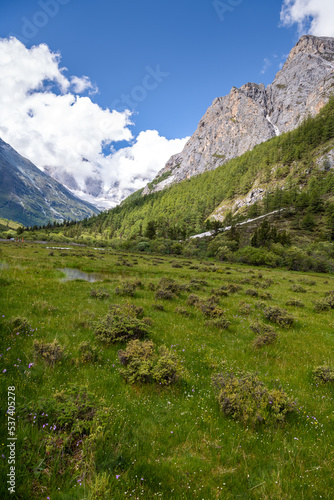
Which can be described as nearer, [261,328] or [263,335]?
[263,335]

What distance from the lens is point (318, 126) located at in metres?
176

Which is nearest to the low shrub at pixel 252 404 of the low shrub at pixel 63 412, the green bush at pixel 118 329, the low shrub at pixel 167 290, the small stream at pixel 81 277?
the low shrub at pixel 63 412

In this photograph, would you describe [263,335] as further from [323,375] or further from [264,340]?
[323,375]

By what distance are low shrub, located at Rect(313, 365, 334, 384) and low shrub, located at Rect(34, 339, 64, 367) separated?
29.4 feet

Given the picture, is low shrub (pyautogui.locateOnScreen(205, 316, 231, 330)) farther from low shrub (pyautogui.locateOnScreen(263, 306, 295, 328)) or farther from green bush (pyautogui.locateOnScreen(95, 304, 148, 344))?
green bush (pyautogui.locateOnScreen(95, 304, 148, 344))

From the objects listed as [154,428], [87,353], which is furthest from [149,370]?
[87,353]

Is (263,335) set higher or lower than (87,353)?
higher

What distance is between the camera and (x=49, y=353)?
6617 mm

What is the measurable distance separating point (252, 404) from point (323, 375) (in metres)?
3.91

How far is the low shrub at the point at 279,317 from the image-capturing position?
43.3 ft

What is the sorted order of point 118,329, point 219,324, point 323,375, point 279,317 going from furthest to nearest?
point 279,317 → point 219,324 → point 118,329 → point 323,375

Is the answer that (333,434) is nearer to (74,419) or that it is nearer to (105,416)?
(105,416)

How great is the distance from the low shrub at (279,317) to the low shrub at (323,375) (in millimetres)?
5704

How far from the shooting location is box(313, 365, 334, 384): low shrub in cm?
712
